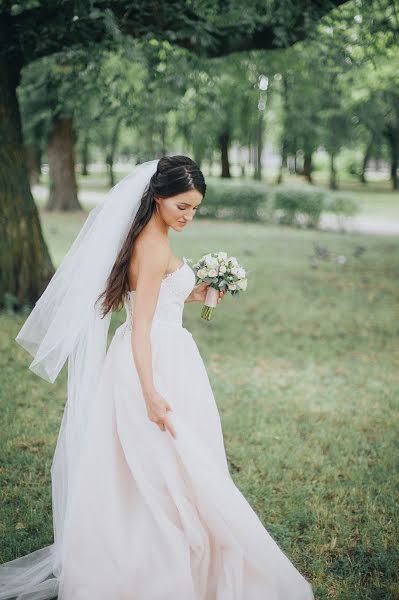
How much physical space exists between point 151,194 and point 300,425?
10.6 ft

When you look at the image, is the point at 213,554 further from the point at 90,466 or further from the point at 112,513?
the point at 90,466

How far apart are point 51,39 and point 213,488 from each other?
6.05m

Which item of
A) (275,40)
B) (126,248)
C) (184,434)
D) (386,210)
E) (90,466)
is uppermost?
(275,40)

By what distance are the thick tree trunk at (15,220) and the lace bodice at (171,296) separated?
209 inches

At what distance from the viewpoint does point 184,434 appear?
2.77 metres

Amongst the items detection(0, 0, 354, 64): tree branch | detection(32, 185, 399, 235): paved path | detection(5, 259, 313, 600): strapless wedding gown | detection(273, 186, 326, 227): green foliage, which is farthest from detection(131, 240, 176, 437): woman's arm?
detection(32, 185, 399, 235): paved path

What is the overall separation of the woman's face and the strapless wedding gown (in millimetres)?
262

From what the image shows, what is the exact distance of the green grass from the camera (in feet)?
11.7

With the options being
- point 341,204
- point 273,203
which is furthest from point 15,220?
point 273,203

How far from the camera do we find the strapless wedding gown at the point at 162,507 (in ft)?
9.01

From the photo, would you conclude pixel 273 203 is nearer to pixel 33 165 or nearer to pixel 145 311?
pixel 33 165

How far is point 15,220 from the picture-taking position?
7.70 meters

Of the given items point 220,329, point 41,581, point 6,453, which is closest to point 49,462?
point 6,453

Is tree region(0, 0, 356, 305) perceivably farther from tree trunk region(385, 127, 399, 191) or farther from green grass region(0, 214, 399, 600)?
tree trunk region(385, 127, 399, 191)
